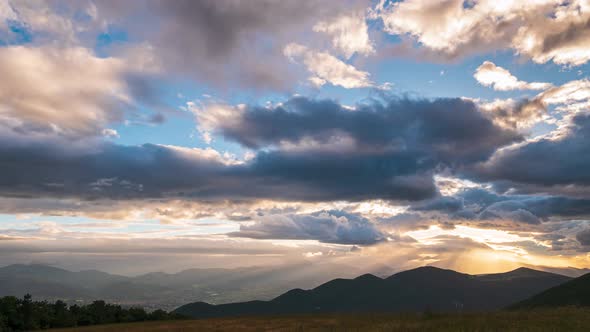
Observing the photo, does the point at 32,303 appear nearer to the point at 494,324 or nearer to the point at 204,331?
the point at 204,331

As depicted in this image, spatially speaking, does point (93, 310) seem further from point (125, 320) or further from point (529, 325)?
point (529, 325)

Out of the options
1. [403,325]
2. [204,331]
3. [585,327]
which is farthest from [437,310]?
[204,331]

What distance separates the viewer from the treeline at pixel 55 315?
55906 mm

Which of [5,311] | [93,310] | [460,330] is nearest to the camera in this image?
[460,330]

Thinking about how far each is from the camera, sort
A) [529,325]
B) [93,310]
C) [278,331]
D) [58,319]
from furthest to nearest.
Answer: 1. [93,310]
2. [58,319]
3. [278,331]
4. [529,325]

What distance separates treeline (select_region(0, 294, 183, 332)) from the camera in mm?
55906

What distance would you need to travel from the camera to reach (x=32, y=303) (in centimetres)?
5944

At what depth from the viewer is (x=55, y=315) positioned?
63281 mm

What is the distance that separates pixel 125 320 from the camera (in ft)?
227

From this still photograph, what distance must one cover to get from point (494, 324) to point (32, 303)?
64142mm

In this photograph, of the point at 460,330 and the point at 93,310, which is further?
the point at 93,310

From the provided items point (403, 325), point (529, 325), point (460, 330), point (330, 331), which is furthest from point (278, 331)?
point (529, 325)

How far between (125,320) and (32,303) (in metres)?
15.4

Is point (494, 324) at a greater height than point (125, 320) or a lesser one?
greater
